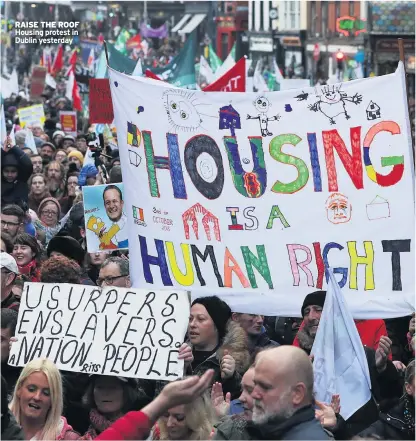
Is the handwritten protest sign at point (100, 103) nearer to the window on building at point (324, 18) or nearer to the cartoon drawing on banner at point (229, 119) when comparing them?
the cartoon drawing on banner at point (229, 119)

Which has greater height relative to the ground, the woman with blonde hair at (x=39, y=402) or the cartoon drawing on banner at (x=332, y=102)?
the cartoon drawing on banner at (x=332, y=102)

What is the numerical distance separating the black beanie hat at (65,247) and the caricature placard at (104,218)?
0.61 m

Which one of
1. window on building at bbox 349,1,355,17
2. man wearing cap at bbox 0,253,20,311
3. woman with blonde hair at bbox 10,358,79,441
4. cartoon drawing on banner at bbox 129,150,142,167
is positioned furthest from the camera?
window on building at bbox 349,1,355,17

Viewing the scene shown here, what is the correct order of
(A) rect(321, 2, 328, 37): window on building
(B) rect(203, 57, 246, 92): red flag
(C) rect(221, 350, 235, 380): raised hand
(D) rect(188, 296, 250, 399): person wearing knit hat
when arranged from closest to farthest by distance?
1. (C) rect(221, 350, 235, 380): raised hand
2. (D) rect(188, 296, 250, 399): person wearing knit hat
3. (B) rect(203, 57, 246, 92): red flag
4. (A) rect(321, 2, 328, 37): window on building

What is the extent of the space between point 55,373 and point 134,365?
1.53 ft

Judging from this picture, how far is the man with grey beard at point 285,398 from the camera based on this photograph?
4086 mm

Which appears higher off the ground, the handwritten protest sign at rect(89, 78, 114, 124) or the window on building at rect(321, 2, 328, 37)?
the window on building at rect(321, 2, 328, 37)

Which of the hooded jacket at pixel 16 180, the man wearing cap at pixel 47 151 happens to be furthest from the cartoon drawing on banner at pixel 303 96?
the man wearing cap at pixel 47 151

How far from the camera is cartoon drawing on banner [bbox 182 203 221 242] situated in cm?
664

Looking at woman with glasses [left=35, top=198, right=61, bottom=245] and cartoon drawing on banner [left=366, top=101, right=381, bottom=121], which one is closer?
cartoon drawing on banner [left=366, top=101, right=381, bottom=121]

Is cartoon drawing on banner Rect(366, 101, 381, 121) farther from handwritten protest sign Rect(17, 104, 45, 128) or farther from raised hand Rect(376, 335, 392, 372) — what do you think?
handwritten protest sign Rect(17, 104, 45, 128)

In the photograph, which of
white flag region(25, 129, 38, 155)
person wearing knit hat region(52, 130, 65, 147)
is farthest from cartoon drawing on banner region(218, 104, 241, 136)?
person wearing knit hat region(52, 130, 65, 147)

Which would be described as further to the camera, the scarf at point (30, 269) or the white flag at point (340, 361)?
the scarf at point (30, 269)

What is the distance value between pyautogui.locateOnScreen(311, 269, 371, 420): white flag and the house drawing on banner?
2.83ft
